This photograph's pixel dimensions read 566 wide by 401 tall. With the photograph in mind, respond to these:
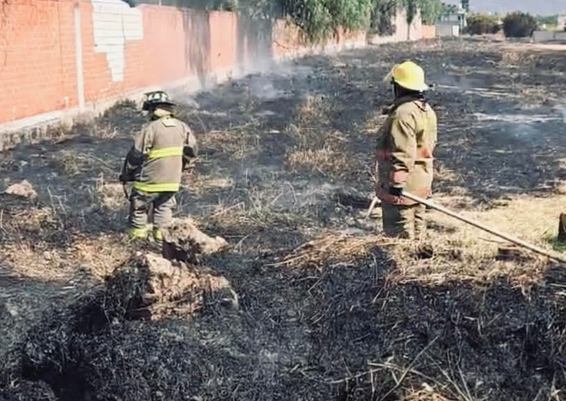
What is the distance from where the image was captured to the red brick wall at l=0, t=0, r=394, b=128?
11.4m

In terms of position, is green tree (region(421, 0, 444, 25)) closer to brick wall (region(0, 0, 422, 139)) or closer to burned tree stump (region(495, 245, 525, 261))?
brick wall (region(0, 0, 422, 139))

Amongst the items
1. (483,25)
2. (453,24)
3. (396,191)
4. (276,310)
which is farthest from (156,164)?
(453,24)

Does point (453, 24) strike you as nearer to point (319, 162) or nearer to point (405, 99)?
point (319, 162)

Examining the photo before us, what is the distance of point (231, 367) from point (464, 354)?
1.04m

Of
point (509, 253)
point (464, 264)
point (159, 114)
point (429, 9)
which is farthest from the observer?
point (429, 9)

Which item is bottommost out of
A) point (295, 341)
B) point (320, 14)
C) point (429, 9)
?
point (295, 341)

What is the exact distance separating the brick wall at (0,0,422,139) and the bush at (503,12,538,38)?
6204 cm

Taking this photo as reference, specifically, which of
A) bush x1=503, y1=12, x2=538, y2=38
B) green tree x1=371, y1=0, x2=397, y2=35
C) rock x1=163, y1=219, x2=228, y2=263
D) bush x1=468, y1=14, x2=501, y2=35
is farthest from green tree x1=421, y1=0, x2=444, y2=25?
rock x1=163, y1=219, x2=228, y2=263

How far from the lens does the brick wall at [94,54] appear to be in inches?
452

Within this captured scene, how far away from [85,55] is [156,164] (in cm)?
827

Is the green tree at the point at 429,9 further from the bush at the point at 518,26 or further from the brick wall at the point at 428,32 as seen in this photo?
the bush at the point at 518,26

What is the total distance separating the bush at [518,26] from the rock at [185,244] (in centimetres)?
8022

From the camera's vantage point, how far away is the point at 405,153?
5.46m

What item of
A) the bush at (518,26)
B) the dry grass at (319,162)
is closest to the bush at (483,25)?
the bush at (518,26)
